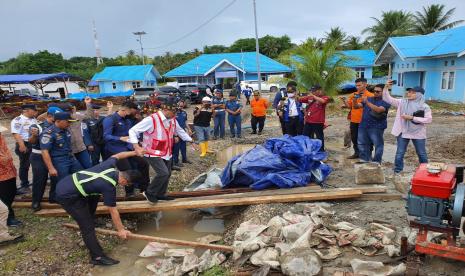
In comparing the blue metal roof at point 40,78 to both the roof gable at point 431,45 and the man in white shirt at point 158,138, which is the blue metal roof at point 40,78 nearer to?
the roof gable at point 431,45

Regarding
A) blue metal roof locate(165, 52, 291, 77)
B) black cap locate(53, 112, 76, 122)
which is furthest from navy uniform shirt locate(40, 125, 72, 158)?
blue metal roof locate(165, 52, 291, 77)

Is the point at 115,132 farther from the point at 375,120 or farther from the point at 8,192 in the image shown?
the point at 375,120

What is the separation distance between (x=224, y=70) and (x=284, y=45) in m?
23.9

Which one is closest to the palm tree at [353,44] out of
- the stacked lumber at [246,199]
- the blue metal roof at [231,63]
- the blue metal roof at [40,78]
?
the blue metal roof at [231,63]

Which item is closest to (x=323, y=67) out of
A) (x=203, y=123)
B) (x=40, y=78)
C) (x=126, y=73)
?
(x=203, y=123)

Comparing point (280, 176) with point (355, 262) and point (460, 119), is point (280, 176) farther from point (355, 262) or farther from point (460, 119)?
point (460, 119)

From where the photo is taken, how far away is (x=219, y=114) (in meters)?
10.9

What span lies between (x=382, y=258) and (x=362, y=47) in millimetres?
42551

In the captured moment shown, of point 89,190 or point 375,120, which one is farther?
point 375,120

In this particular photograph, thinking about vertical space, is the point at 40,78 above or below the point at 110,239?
above

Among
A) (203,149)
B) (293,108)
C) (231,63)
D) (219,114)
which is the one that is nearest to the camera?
(293,108)

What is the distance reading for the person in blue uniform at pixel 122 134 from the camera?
5770 millimetres

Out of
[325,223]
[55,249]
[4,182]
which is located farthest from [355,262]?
[4,182]

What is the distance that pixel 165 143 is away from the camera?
512 cm
